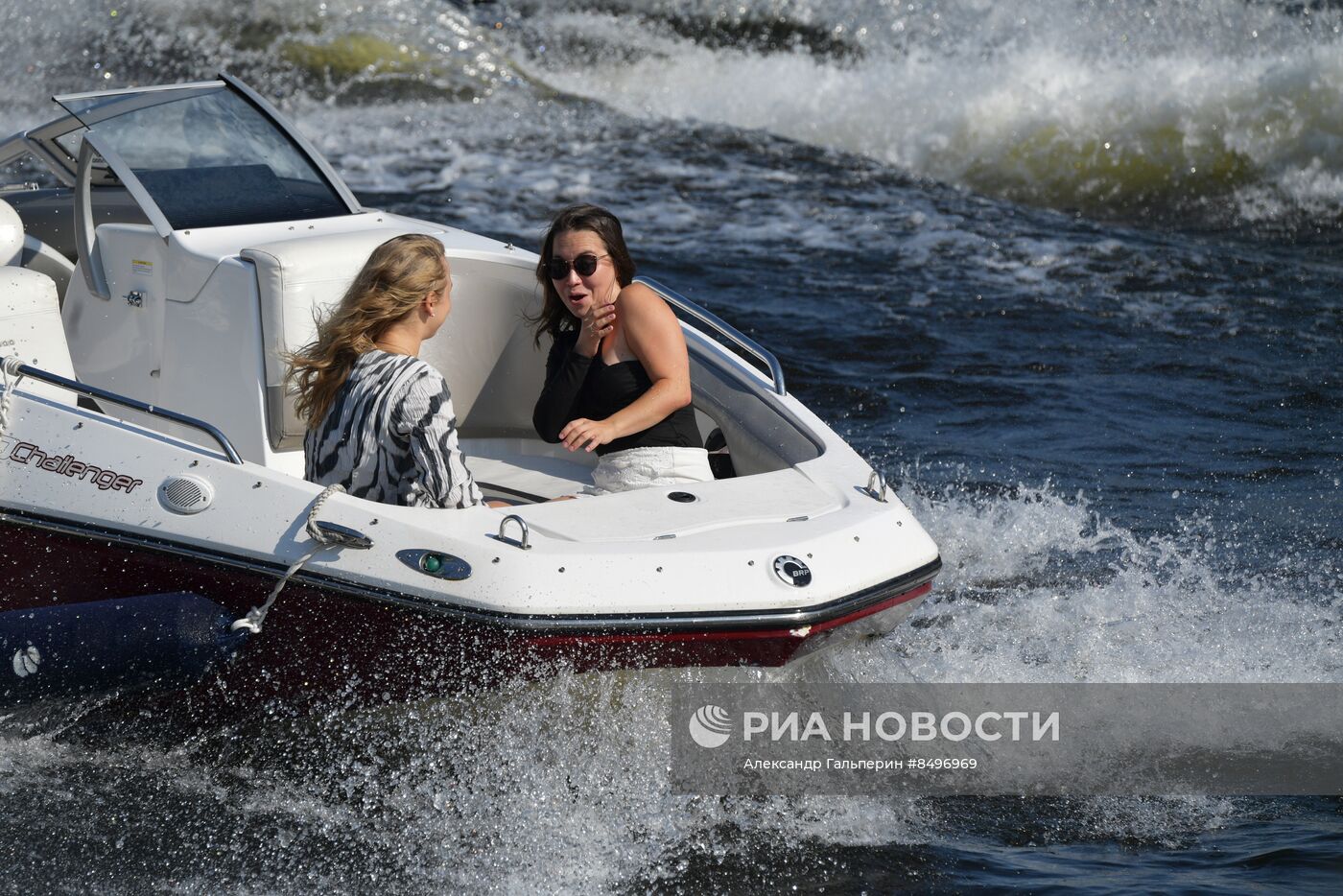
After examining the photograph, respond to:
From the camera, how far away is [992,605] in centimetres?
499

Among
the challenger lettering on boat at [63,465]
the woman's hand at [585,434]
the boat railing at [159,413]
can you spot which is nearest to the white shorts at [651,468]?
the woman's hand at [585,434]

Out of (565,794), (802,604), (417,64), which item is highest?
(417,64)

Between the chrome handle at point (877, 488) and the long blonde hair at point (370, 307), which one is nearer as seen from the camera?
the long blonde hair at point (370, 307)

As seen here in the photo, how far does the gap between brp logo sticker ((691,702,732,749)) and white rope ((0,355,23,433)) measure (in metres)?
1.88

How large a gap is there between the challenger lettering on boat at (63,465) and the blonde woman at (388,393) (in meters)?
0.45

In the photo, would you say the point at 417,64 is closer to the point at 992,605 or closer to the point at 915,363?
the point at 915,363

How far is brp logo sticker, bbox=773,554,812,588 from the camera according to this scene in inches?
135

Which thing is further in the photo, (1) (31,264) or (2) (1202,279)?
(2) (1202,279)

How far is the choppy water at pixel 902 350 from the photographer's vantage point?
3619mm

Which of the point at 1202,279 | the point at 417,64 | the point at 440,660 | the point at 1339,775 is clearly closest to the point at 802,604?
the point at 440,660

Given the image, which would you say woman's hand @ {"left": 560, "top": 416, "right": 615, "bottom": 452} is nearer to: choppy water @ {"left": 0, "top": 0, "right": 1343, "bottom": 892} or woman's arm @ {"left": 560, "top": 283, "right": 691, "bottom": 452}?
woman's arm @ {"left": 560, "top": 283, "right": 691, "bottom": 452}

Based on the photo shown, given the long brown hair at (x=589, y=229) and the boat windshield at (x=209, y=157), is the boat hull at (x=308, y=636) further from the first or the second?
the boat windshield at (x=209, y=157)

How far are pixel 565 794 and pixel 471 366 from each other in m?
1.68

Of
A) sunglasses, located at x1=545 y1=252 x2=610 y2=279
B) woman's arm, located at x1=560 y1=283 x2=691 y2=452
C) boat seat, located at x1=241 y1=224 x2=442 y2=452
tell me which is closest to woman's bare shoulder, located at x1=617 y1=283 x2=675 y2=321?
woman's arm, located at x1=560 y1=283 x2=691 y2=452
